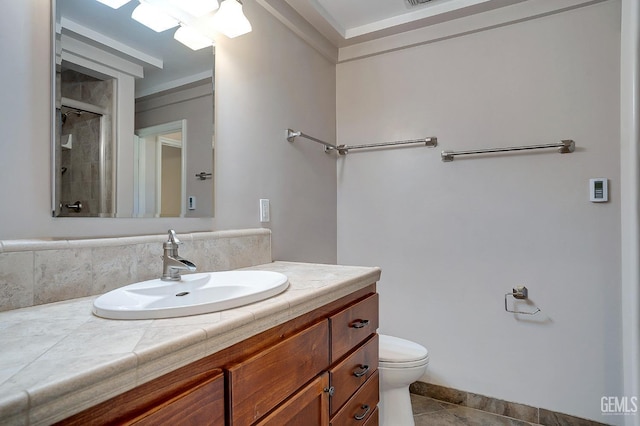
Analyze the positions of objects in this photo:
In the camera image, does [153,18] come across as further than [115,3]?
Yes

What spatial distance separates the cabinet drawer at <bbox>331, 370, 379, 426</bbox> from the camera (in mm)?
1131

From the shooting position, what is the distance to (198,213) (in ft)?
4.75

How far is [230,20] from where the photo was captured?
149 cm

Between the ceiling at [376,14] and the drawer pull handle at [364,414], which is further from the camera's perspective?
the ceiling at [376,14]

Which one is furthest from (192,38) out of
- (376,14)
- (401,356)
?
(401,356)

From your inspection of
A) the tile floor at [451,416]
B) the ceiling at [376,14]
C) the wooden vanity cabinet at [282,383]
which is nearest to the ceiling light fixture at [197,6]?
the ceiling at [376,14]

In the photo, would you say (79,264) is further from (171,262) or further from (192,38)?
(192,38)

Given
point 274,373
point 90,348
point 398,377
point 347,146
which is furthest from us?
point 347,146

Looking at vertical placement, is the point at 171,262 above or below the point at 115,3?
below

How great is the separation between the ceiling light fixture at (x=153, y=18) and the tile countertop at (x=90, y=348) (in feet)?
3.22

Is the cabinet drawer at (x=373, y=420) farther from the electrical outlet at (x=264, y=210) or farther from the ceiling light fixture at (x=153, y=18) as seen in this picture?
the ceiling light fixture at (x=153, y=18)

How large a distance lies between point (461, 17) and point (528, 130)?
809 millimetres

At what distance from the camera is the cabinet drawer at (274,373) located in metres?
0.72

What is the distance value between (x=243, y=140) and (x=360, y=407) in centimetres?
126
